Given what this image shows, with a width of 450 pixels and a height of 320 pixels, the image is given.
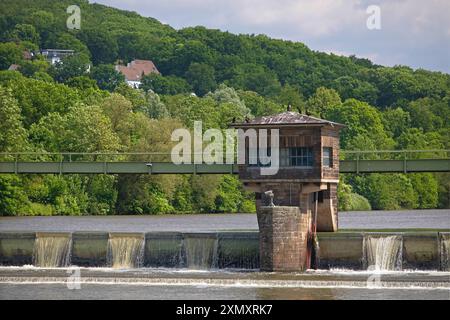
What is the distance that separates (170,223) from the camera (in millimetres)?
115312

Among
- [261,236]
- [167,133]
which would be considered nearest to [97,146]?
[167,133]

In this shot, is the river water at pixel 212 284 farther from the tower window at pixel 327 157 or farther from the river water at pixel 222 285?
the tower window at pixel 327 157

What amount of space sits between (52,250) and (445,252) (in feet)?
75.3

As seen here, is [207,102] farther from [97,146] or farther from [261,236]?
[261,236]

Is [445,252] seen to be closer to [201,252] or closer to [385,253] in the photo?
[385,253]

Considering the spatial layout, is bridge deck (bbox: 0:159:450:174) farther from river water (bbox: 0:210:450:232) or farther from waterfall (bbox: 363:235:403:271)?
waterfall (bbox: 363:235:403:271)

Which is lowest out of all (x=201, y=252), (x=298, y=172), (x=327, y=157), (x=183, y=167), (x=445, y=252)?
(x=201, y=252)

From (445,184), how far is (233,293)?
340 ft

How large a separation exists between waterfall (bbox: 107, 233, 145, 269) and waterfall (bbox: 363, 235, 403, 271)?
13.3 meters

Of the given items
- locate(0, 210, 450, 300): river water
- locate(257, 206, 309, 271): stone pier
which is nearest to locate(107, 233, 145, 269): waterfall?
locate(0, 210, 450, 300): river water

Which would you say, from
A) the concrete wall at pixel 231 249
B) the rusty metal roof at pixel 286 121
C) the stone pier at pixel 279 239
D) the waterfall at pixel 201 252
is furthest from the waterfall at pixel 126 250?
the rusty metal roof at pixel 286 121

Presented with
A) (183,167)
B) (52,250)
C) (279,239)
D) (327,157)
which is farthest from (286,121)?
(183,167)
